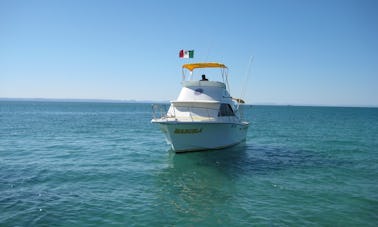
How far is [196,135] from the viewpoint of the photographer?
18891mm

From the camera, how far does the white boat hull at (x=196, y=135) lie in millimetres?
18125

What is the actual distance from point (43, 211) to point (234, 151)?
14.7m

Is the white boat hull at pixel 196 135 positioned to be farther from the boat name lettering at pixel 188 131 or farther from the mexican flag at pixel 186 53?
the mexican flag at pixel 186 53

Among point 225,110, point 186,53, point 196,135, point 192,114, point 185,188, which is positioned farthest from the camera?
point 186,53

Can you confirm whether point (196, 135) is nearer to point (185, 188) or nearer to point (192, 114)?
point (192, 114)

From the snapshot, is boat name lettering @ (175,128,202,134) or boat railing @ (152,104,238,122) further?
boat railing @ (152,104,238,122)

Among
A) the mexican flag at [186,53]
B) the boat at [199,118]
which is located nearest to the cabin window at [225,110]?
the boat at [199,118]

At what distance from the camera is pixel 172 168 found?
16516 mm

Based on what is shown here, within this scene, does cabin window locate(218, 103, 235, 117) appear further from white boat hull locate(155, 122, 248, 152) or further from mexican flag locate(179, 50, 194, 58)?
mexican flag locate(179, 50, 194, 58)

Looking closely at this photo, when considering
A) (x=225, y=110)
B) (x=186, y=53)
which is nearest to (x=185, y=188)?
(x=225, y=110)

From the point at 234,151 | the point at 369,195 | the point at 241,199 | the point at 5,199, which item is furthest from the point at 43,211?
the point at 234,151

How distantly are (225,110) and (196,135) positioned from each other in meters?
3.29

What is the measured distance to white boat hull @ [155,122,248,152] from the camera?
1812 centimetres

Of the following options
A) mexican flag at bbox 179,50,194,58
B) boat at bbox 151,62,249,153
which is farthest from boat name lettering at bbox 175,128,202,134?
mexican flag at bbox 179,50,194,58
